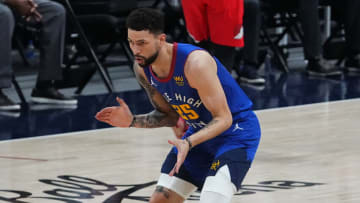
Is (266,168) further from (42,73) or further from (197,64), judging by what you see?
(42,73)

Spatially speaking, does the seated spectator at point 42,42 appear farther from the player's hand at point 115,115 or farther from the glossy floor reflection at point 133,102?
the player's hand at point 115,115

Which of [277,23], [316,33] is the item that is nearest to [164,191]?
[316,33]

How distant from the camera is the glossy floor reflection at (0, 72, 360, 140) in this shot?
5742mm

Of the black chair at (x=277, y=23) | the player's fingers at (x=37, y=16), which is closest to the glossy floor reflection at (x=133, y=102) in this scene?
the black chair at (x=277, y=23)

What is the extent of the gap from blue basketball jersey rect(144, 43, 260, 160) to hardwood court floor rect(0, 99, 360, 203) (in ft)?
1.96

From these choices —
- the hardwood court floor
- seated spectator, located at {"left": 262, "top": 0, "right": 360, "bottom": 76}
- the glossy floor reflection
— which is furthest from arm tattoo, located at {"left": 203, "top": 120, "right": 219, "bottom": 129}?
seated spectator, located at {"left": 262, "top": 0, "right": 360, "bottom": 76}

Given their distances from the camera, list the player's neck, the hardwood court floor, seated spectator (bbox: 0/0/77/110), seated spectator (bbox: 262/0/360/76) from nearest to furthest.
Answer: the player's neck, the hardwood court floor, seated spectator (bbox: 0/0/77/110), seated spectator (bbox: 262/0/360/76)

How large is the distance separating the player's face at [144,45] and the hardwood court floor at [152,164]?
0.98 m

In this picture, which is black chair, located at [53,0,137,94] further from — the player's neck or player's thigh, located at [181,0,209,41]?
the player's neck

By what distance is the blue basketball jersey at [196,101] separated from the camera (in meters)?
3.13

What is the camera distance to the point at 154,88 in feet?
11.1

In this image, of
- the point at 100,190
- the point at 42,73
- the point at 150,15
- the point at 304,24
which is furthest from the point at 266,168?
the point at 304,24

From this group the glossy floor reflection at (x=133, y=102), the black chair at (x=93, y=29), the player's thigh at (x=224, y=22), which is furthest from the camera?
the black chair at (x=93, y=29)

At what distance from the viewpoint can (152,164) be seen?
456cm
